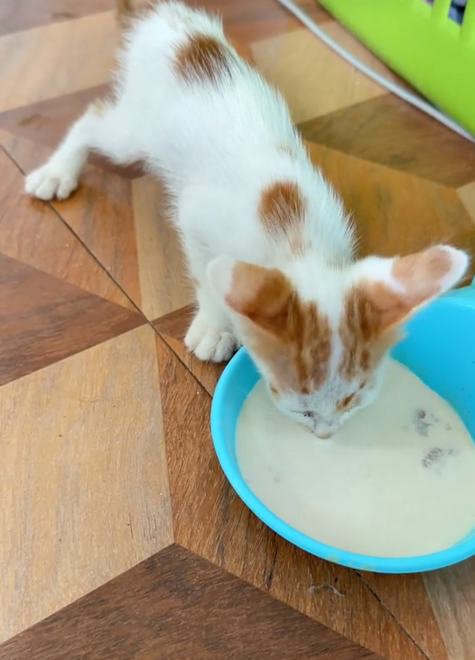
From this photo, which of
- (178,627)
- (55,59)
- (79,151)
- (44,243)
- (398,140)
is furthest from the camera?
(55,59)

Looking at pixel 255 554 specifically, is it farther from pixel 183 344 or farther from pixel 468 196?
pixel 468 196

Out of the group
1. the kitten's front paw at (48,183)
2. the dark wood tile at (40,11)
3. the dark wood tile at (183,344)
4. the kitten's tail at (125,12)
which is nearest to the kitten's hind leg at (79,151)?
the kitten's front paw at (48,183)

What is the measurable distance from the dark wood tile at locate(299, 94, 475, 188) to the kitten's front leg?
2.16ft

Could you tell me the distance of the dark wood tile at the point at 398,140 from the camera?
1570mm

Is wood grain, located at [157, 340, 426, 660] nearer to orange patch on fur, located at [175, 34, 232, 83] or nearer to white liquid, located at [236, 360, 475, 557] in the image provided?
white liquid, located at [236, 360, 475, 557]

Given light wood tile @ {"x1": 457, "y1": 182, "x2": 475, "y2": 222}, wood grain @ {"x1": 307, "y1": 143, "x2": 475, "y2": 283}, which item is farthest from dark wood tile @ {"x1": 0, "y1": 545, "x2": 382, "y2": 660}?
light wood tile @ {"x1": 457, "y1": 182, "x2": 475, "y2": 222}

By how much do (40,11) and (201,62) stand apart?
0.97 m

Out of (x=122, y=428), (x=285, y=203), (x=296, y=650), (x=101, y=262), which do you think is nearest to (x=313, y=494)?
(x=296, y=650)

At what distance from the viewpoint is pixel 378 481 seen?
40.2 inches

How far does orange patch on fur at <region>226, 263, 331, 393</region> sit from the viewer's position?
0.77 meters

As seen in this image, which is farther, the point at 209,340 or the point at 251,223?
the point at 209,340

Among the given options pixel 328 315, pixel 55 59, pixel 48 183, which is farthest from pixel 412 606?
pixel 55 59

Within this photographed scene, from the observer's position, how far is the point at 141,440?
3.46ft

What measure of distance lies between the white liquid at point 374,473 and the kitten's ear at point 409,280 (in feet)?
1.00
